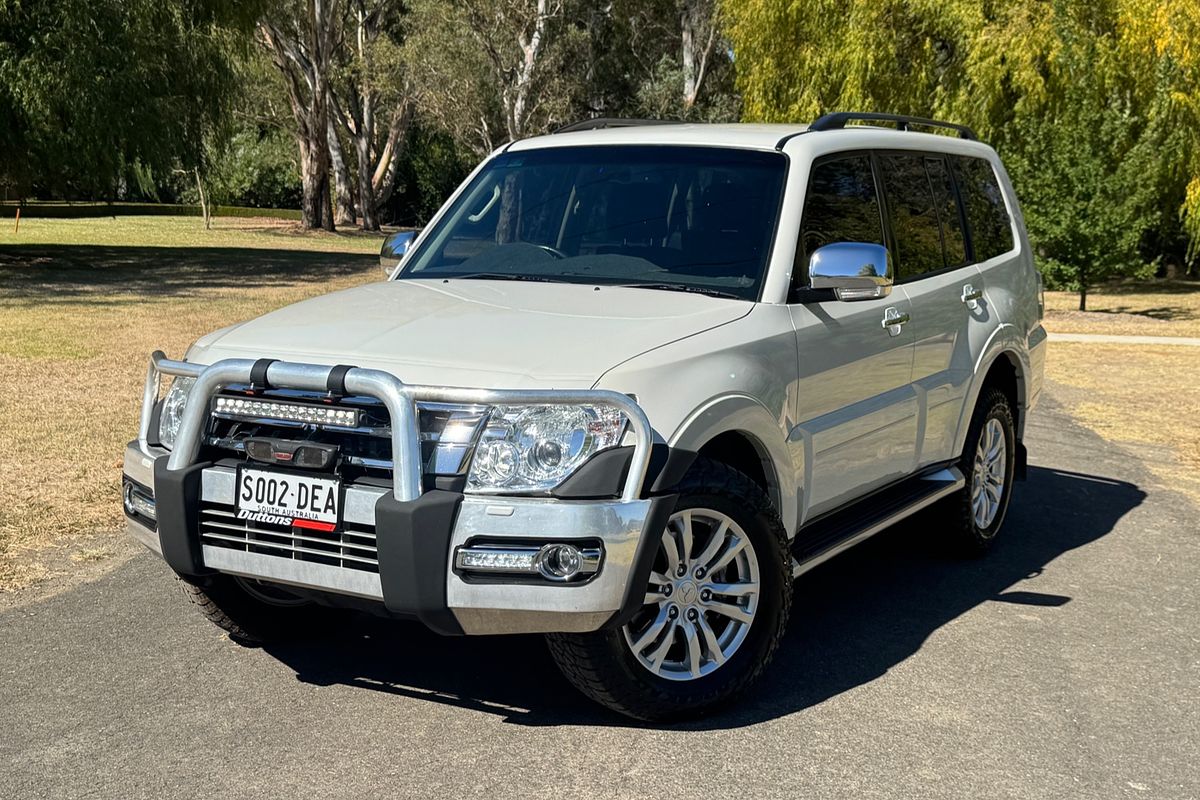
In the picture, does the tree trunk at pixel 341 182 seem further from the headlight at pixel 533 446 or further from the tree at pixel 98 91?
the headlight at pixel 533 446

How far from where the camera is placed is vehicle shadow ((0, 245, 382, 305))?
23266mm

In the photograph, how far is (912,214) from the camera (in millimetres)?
6449

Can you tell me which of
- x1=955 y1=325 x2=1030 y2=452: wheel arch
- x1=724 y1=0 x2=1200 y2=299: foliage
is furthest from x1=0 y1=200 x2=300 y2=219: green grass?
x1=955 y1=325 x2=1030 y2=452: wheel arch

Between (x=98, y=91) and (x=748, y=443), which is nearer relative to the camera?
(x=748, y=443)

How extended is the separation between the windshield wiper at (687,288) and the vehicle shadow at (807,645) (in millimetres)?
1420

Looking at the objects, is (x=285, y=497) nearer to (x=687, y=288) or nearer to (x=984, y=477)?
(x=687, y=288)

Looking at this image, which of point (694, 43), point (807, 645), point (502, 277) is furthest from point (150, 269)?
point (694, 43)

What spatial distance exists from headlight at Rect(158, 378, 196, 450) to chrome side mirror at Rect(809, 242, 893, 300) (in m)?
2.34

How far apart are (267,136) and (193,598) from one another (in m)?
65.9

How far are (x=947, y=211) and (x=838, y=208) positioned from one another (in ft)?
4.16

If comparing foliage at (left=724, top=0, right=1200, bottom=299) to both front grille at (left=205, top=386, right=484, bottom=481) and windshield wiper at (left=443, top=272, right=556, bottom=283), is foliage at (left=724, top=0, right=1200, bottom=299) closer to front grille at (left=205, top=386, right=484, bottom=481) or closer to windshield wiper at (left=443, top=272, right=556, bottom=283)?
windshield wiper at (left=443, top=272, right=556, bottom=283)

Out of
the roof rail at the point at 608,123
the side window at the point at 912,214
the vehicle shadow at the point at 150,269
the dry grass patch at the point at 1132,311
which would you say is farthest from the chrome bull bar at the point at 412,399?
the dry grass patch at the point at 1132,311

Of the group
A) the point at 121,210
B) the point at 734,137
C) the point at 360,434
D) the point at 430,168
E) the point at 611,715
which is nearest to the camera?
the point at 360,434

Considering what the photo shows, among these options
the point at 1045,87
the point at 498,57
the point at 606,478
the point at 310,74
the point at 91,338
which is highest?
the point at 498,57
